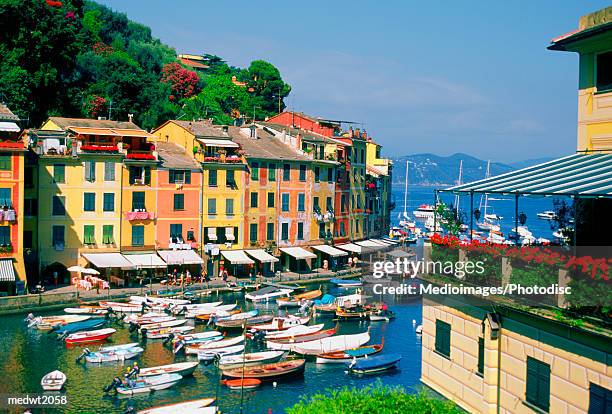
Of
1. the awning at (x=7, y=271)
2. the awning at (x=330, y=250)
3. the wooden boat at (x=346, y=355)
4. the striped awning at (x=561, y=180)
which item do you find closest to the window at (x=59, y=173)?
the awning at (x=7, y=271)

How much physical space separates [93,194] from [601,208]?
45.7 m

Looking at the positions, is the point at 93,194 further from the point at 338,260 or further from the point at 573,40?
the point at 573,40

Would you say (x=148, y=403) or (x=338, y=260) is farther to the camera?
(x=338, y=260)

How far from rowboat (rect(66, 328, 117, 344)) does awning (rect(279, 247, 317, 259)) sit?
950 inches

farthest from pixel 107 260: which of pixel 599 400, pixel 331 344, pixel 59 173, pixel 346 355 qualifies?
pixel 599 400

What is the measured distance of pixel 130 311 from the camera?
4841 cm

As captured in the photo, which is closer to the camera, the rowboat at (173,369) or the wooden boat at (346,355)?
the rowboat at (173,369)

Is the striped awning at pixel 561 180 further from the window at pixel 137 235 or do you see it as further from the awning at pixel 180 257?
the window at pixel 137 235

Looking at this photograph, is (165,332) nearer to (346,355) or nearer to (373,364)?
(346,355)

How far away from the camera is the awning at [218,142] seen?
60281mm

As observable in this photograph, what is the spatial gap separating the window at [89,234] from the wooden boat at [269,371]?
23.0 meters

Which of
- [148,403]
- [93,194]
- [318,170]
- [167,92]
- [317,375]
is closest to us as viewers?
[148,403]

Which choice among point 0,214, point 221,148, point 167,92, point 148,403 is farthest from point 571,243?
point 167,92

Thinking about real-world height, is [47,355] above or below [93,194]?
below
